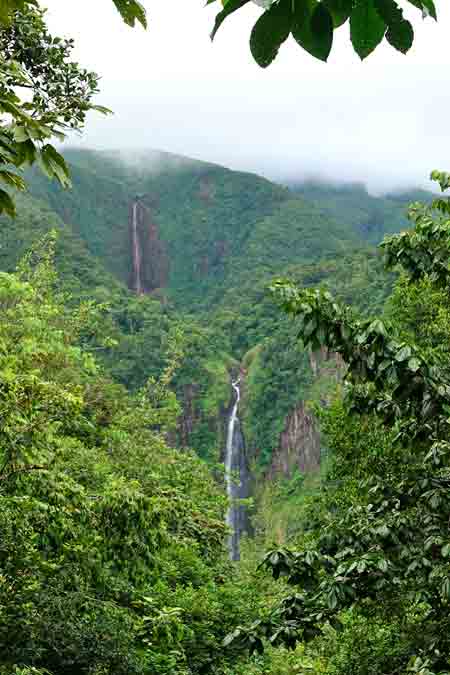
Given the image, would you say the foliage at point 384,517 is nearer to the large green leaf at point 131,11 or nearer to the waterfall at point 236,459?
the large green leaf at point 131,11

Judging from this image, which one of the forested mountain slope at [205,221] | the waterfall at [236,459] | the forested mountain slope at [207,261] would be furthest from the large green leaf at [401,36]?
the forested mountain slope at [205,221]

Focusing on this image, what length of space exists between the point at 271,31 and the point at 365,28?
6.5 inches

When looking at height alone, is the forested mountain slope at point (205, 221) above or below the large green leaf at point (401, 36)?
above

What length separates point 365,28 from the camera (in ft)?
3.99

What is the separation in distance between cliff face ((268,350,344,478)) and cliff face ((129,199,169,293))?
50769 mm

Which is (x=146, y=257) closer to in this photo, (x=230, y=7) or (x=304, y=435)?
(x=304, y=435)

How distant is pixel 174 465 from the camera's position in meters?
15.4

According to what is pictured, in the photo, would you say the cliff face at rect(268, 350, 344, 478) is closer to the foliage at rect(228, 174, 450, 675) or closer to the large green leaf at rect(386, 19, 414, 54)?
the foliage at rect(228, 174, 450, 675)

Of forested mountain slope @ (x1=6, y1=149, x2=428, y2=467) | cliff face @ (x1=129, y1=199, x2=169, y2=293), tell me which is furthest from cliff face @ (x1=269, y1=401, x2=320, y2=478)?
cliff face @ (x1=129, y1=199, x2=169, y2=293)

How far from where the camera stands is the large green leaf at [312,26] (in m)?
1.21

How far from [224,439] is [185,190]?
75194 millimetres

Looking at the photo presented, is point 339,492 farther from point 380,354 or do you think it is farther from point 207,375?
point 207,375

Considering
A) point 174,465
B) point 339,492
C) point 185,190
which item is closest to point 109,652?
point 339,492

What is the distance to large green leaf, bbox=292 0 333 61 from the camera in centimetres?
121
